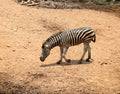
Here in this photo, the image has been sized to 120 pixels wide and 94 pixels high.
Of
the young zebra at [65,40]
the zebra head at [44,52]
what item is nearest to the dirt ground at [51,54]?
the zebra head at [44,52]

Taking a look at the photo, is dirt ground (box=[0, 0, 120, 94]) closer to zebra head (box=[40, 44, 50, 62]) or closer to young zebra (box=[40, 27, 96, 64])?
zebra head (box=[40, 44, 50, 62])

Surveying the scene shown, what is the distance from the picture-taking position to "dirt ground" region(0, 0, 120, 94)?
10469 mm

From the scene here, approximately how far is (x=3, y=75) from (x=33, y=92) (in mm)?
1286

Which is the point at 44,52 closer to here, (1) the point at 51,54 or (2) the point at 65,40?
(2) the point at 65,40

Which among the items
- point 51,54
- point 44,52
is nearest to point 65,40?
point 44,52

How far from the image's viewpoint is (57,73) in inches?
441

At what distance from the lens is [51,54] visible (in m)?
12.9

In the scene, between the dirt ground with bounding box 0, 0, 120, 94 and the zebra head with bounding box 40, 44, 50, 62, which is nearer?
the dirt ground with bounding box 0, 0, 120, 94

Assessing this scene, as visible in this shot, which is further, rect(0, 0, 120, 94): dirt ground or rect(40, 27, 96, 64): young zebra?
rect(40, 27, 96, 64): young zebra

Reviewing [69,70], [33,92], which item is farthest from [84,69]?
[33,92]

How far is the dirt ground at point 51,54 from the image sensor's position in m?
10.5

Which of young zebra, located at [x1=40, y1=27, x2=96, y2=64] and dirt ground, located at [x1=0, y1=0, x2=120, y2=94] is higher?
young zebra, located at [x1=40, y1=27, x2=96, y2=64]

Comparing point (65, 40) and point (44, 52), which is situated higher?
point (65, 40)

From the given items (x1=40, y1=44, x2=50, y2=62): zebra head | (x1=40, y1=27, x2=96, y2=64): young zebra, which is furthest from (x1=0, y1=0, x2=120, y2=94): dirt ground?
(x1=40, y1=27, x2=96, y2=64): young zebra
